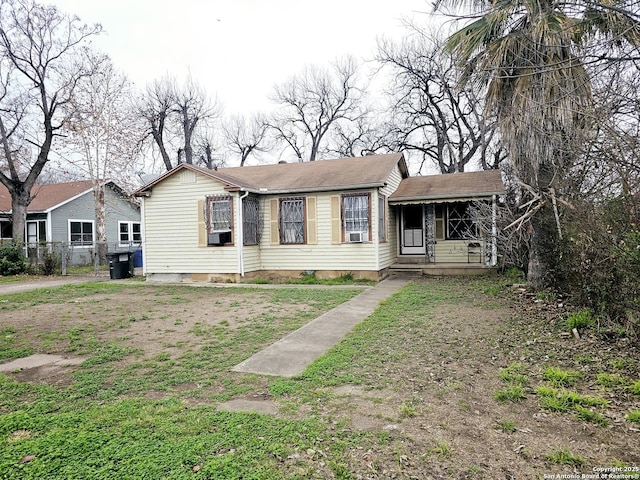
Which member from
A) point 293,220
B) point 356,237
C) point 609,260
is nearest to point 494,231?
point 356,237

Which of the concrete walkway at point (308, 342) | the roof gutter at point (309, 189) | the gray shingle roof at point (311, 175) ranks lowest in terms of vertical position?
the concrete walkway at point (308, 342)

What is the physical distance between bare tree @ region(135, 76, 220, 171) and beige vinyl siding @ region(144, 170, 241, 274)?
15.7 m

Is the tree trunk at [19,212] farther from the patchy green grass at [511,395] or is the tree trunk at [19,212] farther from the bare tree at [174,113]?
the patchy green grass at [511,395]

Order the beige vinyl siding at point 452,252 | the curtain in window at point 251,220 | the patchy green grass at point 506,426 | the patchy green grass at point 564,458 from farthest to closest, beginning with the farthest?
the beige vinyl siding at point 452,252, the curtain in window at point 251,220, the patchy green grass at point 506,426, the patchy green grass at point 564,458

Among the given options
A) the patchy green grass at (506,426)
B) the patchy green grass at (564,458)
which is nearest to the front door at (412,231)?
the patchy green grass at (506,426)

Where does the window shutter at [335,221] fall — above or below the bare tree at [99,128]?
below

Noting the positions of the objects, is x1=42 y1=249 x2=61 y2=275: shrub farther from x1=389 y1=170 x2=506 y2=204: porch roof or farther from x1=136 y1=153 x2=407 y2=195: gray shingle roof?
x1=389 y1=170 x2=506 y2=204: porch roof

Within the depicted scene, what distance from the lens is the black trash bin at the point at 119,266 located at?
14875 millimetres

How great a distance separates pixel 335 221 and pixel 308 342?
290 inches

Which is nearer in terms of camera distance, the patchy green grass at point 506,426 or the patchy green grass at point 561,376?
the patchy green grass at point 506,426

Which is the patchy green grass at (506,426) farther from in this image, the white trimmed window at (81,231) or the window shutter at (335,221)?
the white trimmed window at (81,231)

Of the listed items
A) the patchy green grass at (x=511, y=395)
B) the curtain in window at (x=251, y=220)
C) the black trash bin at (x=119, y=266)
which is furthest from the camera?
the black trash bin at (x=119, y=266)

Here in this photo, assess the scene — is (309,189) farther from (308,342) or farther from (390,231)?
(308,342)

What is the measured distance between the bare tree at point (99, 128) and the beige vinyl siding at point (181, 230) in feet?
30.6
